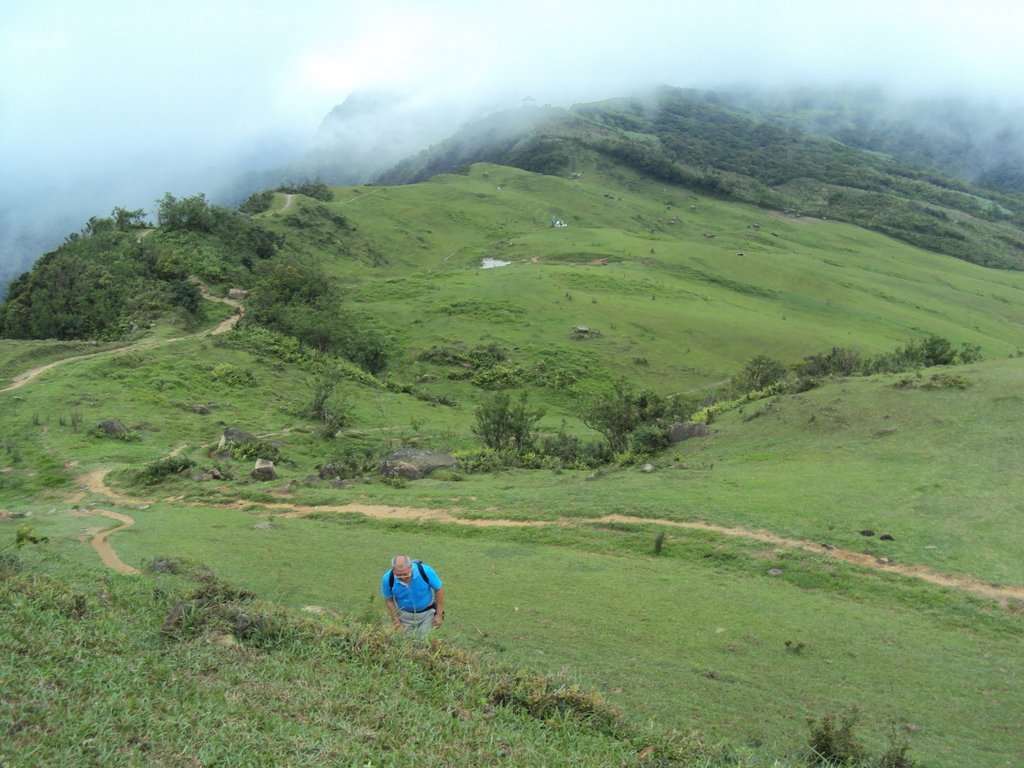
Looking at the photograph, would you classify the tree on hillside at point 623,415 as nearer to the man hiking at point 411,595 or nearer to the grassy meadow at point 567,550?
the grassy meadow at point 567,550

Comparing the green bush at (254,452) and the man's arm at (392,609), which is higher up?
the man's arm at (392,609)

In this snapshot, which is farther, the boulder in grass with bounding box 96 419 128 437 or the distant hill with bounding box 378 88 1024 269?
the distant hill with bounding box 378 88 1024 269

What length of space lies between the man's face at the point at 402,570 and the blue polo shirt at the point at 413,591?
0.07m

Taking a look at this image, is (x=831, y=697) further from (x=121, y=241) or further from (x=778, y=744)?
(x=121, y=241)

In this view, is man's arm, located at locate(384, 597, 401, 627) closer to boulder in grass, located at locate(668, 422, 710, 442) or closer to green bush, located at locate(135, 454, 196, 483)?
green bush, located at locate(135, 454, 196, 483)

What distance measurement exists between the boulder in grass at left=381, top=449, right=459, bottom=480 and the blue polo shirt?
14.5 m

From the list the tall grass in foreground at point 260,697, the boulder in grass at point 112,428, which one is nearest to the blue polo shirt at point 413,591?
the tall grass in foreground at point 260,697

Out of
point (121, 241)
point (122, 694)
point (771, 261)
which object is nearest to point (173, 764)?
point (122, 694)

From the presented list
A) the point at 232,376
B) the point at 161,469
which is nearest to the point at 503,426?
the point at 161,469

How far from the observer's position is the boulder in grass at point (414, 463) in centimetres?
2383

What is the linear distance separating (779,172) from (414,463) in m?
164

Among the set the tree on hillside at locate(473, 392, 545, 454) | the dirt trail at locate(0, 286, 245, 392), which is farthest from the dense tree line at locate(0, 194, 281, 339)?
the tree on hillside at locate(473, 392, 545, 454)

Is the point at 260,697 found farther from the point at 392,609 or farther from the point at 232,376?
the point at 232,376

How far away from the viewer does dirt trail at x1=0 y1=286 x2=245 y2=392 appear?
33031mm
